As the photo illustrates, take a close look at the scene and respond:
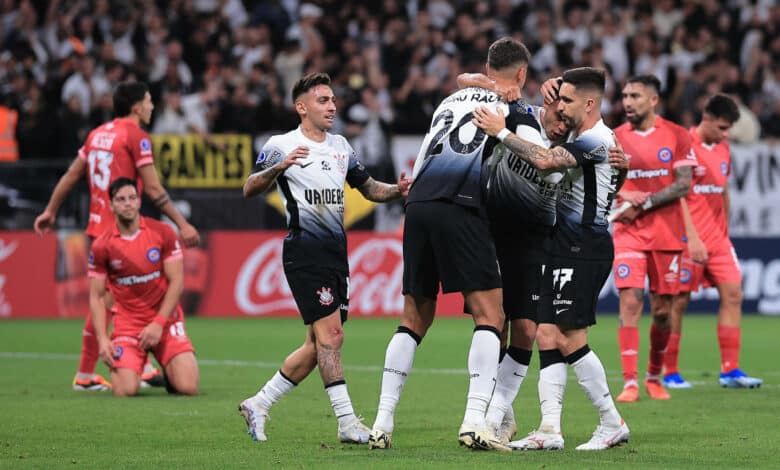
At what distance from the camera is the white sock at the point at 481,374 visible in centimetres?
812

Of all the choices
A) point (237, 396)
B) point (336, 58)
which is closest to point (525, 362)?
point (237, 396)

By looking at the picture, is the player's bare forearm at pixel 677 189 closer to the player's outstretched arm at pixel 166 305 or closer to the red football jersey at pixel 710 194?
the red football jersey at pixel 710 194

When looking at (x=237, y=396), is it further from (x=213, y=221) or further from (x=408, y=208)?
(x=213, y=221)

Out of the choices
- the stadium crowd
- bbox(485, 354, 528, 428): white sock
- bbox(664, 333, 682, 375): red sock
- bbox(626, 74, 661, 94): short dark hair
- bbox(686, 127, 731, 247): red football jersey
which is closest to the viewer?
bbox(485, 354, 528, 428): white sock

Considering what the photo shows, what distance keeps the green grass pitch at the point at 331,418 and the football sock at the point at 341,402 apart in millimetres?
207

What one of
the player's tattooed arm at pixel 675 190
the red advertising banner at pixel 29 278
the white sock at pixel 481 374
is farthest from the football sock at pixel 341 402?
the red advertising banner at pixel 29 278

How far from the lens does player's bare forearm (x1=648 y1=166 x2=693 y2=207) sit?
38.6ft

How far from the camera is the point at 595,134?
27.5ft

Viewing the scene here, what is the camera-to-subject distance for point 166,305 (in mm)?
11836

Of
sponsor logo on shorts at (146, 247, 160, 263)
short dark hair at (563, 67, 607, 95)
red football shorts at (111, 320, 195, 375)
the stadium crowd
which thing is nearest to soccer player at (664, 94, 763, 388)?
short dark hair at (563, 67, 607, 95)

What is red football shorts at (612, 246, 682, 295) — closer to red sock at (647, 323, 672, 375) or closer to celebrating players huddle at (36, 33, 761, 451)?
red sock at (647, 323, 672, 375)

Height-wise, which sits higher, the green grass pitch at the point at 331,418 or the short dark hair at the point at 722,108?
the short dark hair at the point at 722,108

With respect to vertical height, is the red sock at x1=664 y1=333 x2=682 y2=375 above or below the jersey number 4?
below

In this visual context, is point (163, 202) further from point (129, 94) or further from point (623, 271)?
point (623, 271)
